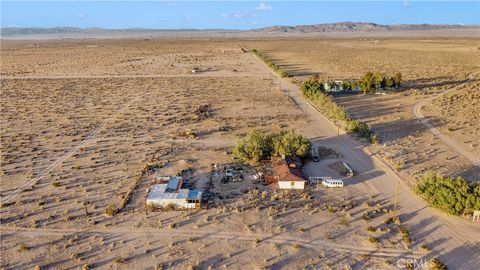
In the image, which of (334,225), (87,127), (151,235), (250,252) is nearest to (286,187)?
→ (334,225)

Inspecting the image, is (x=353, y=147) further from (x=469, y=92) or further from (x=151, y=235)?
(x=469, y=92)

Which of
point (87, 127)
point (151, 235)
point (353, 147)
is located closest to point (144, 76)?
point (87, 127)

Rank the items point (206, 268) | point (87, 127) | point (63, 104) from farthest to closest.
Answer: point (63, 104)
point (87, 127)
point (206, 268)

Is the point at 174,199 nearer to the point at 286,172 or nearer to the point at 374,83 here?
the point at 286,172

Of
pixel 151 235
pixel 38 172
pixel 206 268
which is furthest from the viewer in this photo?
pixel 38 172

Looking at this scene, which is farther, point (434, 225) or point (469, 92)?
point (469, 92)

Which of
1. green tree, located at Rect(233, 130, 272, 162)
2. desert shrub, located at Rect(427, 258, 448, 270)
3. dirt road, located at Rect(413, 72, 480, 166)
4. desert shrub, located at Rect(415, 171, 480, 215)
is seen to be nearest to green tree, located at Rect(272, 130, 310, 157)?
green tree, located at Rect(233, 130, 272, 162)

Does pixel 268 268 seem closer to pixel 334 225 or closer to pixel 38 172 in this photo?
pixel 334 225
